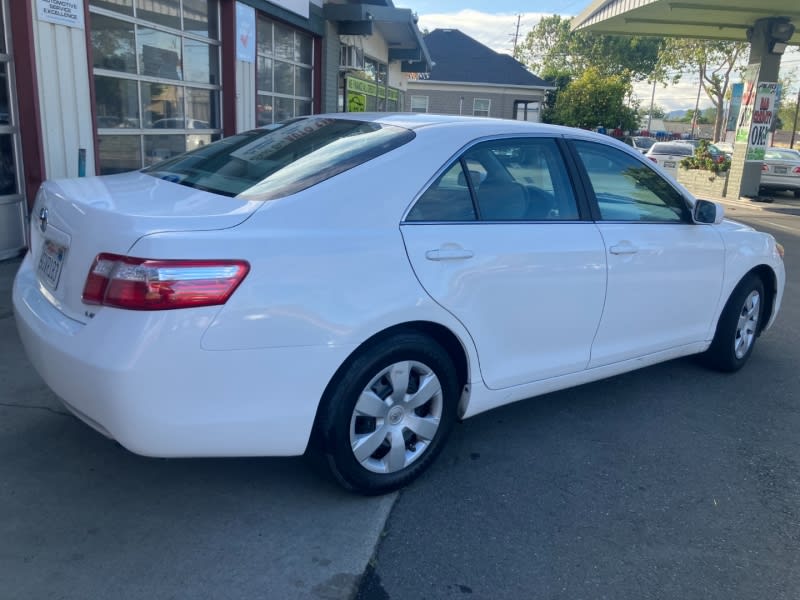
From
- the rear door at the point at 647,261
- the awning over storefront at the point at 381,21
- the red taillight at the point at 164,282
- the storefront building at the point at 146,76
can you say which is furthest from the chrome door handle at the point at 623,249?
the awning over storefront at the point at 381,21

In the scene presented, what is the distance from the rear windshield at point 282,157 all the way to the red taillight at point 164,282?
48 centimetres

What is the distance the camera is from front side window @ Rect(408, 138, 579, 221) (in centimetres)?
340

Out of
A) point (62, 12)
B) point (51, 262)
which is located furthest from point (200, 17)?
point (51, 262)

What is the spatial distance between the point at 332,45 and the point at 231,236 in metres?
11.7

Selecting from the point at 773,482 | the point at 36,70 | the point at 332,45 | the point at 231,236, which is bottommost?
the point at 773,482

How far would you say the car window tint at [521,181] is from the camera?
142 inches

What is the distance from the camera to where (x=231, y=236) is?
270cm

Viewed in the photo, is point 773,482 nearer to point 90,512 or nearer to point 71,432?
point 90,512

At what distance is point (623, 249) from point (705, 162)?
19.1 m

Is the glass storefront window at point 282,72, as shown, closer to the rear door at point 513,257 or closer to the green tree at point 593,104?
the rear door at point 513,257

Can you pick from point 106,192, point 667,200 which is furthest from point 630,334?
point 106,192

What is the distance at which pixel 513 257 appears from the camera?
138 inches

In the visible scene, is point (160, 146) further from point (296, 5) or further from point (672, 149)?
point (672, 149)

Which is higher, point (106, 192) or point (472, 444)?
point (106, 192)
